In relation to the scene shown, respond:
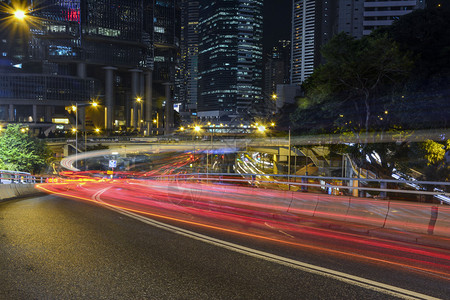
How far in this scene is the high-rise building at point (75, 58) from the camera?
111m

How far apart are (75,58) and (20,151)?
86.3m

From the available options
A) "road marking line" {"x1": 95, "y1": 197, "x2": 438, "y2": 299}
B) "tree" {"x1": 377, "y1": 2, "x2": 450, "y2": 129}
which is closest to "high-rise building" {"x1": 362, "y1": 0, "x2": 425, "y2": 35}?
"tree" {"x1": 377, "y1": 2, "x2": 450, "y2": 129}

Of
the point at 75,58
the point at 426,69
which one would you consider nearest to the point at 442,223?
the point at 426,69

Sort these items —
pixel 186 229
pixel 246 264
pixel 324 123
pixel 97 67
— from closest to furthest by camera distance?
pixel 246 264 → pixel 186 229 → pixel 324 123 → pixel 97 67

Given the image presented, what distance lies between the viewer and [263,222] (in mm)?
11422

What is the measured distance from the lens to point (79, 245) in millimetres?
8336

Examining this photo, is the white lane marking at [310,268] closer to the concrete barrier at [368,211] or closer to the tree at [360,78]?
the concrete barrier at [368,211]

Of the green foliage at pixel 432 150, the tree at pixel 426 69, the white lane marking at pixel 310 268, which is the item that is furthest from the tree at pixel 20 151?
the green foliage at pixel 432 150

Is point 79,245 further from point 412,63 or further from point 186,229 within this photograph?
point 412,63

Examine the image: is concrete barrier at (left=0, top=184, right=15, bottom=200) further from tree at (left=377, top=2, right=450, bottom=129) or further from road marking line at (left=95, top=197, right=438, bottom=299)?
tree at (left=377, top=2, right=450, bottom=129)

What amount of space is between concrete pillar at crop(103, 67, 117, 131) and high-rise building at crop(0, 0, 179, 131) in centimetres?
3

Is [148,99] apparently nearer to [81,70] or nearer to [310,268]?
[81,70]

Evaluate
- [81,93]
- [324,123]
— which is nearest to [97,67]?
[81,93]

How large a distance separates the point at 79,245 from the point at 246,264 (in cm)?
383
